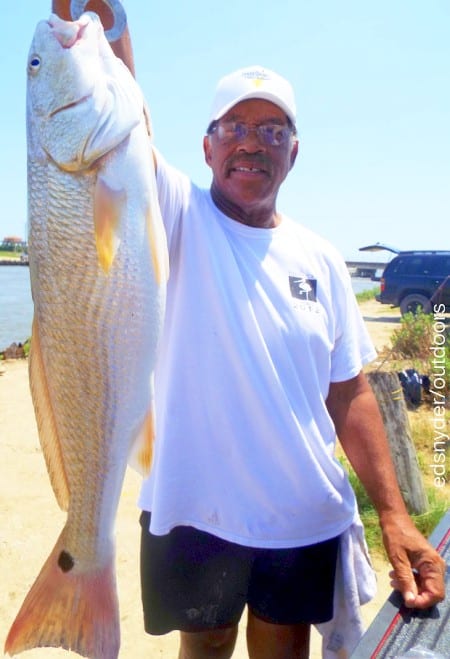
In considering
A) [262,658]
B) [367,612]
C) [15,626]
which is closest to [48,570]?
[15,626]

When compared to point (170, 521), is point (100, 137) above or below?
above

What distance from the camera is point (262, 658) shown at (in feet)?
6.99

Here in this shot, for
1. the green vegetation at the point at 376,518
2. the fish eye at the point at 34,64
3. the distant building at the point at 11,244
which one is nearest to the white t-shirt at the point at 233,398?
the fish eye at the point at 34,64

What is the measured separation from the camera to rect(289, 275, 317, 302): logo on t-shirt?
2.05m

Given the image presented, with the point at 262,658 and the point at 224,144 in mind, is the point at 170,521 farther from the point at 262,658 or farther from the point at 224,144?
the point at 224,144

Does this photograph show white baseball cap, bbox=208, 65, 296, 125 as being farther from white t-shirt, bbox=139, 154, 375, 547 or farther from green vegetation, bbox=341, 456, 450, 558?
green vegetation, bbox=341, 456, 450, 558

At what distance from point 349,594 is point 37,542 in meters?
2.78

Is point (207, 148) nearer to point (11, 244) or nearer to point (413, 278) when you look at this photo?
point (413, 278)

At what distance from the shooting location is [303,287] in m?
2.08

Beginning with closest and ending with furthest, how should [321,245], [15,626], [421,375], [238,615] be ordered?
[15,626] → [238,615] → [321,245] → [421,375]

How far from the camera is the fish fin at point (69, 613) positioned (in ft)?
5.10

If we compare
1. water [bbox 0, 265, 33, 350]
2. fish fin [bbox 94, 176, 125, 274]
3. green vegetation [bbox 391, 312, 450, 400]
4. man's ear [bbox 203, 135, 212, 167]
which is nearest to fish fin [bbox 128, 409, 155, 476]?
fish fin [bbox 94, 176, 125, 274]

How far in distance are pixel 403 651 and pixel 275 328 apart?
1.02 m

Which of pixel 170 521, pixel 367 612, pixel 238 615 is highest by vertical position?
pixel 170 521
